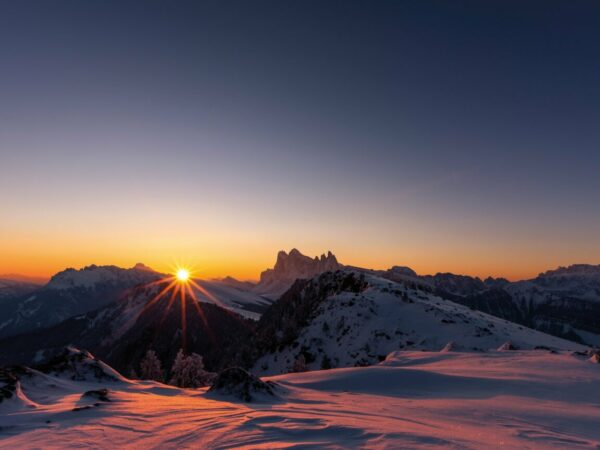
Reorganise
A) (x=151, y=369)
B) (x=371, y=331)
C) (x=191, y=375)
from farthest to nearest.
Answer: (x=371, y=331), (x=151, y=369), (x=191, y=375)

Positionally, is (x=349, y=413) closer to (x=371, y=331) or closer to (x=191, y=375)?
(x=191, y=375)

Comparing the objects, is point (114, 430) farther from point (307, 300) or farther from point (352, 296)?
point (307, 300)

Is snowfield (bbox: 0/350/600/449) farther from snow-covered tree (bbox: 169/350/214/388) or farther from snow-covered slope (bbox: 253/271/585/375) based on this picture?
snow-covered tree (bbox: 169/350/214/388)

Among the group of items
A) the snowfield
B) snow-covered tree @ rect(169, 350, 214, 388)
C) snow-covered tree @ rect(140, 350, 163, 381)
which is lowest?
snow-covered tree @ rect(140, 350, 163, 381)

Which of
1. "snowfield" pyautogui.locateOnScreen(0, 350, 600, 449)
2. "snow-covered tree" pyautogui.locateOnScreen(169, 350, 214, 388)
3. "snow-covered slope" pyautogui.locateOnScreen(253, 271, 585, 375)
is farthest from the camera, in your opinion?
"snow-covered slope" pyautogui.locateOnScreen(253, 271, 585, 375)

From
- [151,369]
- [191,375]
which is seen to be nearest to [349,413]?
[191,375]

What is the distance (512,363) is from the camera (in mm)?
25156

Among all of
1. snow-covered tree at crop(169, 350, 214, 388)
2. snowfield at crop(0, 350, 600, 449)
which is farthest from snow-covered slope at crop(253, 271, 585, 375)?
snowfield at crop(0, 350, 600, 449)

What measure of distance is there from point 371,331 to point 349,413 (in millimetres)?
57184

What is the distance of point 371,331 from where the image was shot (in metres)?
68.0

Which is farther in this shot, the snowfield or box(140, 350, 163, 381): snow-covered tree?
box(140, 350, 163, 381): snow-covered tree

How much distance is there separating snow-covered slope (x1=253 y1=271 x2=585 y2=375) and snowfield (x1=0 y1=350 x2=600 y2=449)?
21542 millimetres

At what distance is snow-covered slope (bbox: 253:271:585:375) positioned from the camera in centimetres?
5928

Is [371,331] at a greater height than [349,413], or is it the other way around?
[349,413]
